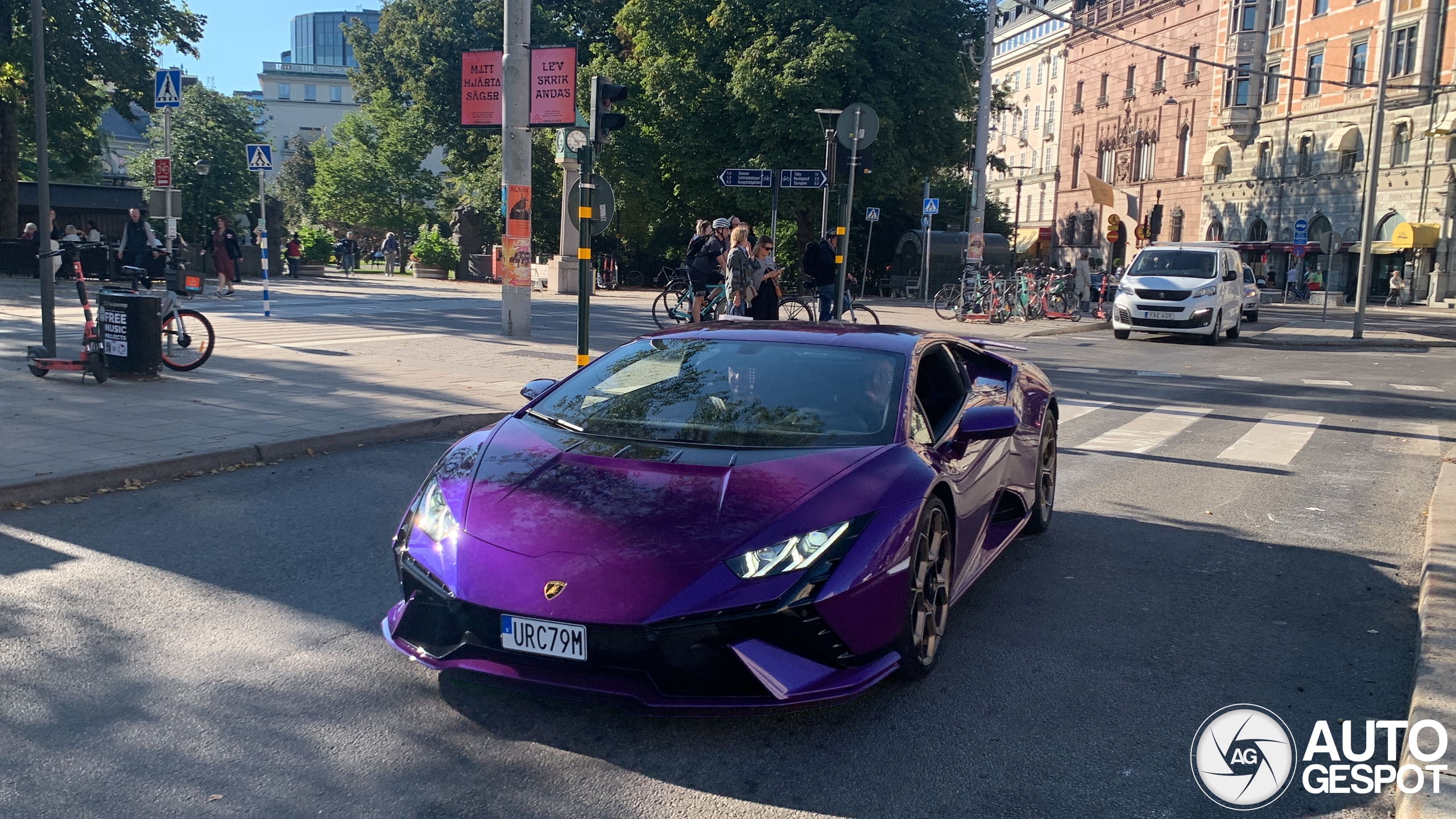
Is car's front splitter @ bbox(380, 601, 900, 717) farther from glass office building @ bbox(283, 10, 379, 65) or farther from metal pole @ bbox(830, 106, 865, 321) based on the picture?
glass office building @ bbox(283, 10, 379, 65)

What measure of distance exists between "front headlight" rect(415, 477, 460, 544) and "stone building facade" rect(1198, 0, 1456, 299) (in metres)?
41.8

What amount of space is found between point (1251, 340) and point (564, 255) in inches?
736

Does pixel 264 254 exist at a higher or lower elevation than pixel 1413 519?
higher

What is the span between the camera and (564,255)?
33375 millimetres

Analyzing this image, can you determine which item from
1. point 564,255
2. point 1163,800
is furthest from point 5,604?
point 564,255

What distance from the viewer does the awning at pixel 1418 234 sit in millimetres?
Result: 44656

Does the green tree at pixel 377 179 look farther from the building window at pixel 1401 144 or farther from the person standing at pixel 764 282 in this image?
the person standing at pixel 764 282

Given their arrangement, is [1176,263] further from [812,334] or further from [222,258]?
[222,258]

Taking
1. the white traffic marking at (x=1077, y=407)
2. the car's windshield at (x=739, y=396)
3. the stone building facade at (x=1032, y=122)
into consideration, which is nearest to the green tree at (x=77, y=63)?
the white traffic marking at (x=1077, y=407)

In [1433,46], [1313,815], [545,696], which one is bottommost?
[1313,815]

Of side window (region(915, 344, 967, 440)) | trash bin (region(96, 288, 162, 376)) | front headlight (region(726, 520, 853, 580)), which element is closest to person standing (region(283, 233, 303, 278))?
trash bin (region(96, 288, 162, 376))

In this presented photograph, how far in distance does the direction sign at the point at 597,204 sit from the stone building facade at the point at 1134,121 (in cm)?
4933

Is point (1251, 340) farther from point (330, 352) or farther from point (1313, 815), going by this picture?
point (1313, 815)

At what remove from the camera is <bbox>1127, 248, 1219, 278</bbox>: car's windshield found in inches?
885
